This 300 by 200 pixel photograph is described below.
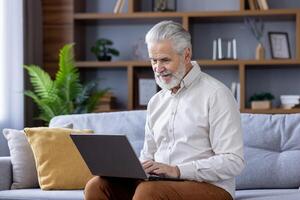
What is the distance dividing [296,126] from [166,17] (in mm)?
1967

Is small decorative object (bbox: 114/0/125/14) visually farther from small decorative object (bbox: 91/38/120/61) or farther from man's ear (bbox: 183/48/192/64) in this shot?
man's ear (bbox: 183/48/192/64)

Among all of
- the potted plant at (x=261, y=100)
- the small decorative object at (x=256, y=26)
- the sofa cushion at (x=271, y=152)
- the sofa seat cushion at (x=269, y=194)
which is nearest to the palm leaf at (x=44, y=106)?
the potted plant at (x=261, y=100)

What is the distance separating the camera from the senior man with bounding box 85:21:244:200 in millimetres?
2516

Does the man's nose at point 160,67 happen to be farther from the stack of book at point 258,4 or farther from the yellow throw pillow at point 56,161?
the stack of book at point 258,4

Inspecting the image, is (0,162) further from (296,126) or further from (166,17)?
(166,17)

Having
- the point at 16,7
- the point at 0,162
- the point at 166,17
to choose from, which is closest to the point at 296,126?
the point at 0,162

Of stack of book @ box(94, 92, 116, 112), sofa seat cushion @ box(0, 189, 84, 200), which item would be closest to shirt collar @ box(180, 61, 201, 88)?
sofa seat cushion @ box(0, 189, 84, 200)

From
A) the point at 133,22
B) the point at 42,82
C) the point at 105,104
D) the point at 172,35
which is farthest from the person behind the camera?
the point at 133,22

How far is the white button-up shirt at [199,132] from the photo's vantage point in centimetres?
254

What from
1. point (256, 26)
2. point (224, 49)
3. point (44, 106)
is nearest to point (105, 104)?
point (44, 106)

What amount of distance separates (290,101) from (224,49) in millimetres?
637

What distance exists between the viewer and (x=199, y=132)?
2639 mm

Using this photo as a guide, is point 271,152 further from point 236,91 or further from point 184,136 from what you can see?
point 236,91

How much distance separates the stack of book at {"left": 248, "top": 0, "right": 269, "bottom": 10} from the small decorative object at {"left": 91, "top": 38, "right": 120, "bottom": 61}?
3.62 ft
